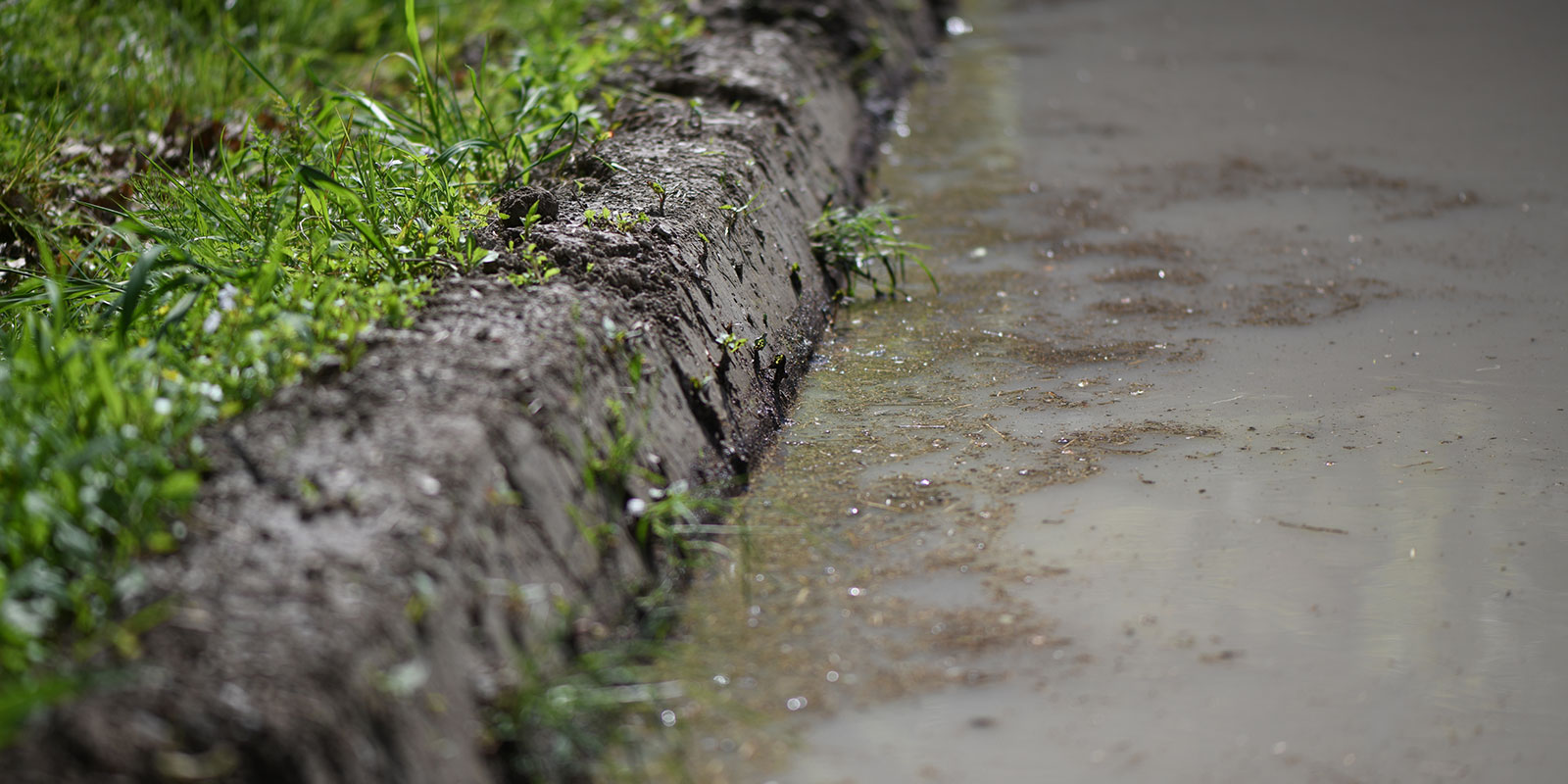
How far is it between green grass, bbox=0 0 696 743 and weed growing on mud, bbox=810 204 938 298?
716 mm

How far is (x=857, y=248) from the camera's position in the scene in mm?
3402

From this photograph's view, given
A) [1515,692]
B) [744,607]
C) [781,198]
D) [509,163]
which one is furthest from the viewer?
[781,198]

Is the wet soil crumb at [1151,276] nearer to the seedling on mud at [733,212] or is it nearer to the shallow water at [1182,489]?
the shallow water at [1182,489]

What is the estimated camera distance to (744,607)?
6.43 ft

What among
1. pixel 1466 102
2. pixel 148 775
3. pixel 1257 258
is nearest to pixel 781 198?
pixel 1257 258

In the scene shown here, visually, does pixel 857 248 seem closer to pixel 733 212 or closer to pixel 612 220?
pixel 733 212

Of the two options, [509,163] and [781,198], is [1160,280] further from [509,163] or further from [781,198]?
[509,163]

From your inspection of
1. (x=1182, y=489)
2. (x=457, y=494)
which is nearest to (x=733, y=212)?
(x=1182, y=489)

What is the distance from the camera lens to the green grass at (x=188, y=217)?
155cm

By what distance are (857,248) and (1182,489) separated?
4.55 ft

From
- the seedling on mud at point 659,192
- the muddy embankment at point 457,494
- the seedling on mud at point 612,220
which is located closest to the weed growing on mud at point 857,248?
the muddy embankment at point 457,494

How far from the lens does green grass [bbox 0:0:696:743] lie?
155 centimetres

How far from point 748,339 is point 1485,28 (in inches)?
198

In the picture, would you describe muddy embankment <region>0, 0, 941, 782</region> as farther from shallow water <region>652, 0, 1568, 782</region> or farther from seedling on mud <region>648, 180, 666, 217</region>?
shallow water <region>652, 0, 1568, 782</region>
